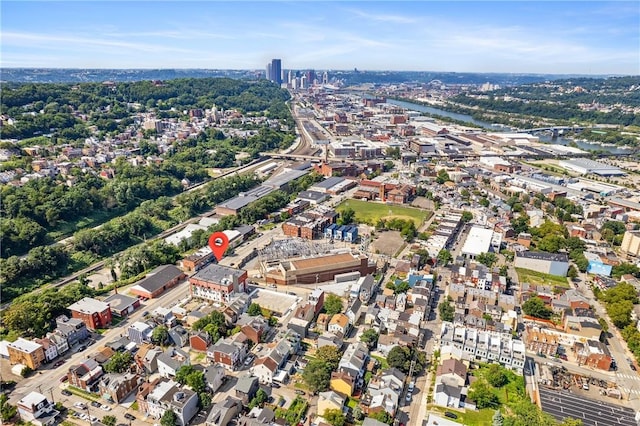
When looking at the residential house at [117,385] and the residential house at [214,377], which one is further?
the residential house at [214,377]

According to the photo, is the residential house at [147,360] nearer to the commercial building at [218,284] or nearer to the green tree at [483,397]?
the commercial building at [218,284]

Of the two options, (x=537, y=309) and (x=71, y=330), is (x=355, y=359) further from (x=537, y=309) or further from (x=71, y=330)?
(x=71, y=330)

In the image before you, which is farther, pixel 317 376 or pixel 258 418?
pixel 317 376

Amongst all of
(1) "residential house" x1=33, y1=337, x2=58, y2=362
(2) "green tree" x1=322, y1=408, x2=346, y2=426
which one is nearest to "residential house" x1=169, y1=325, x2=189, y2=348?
(1) "residential house" x1=33, y1=337, x2=58, y2=362

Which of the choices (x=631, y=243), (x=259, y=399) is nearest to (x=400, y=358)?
(x=259, y=399)

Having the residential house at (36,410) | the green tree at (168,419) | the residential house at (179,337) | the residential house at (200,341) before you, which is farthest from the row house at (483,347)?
the residential house at (36,410)

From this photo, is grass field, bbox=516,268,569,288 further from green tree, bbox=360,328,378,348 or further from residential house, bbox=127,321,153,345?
residential house, bbox=127,321,153,345

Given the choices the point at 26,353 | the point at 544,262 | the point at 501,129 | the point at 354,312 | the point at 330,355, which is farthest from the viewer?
the point at 501,129
